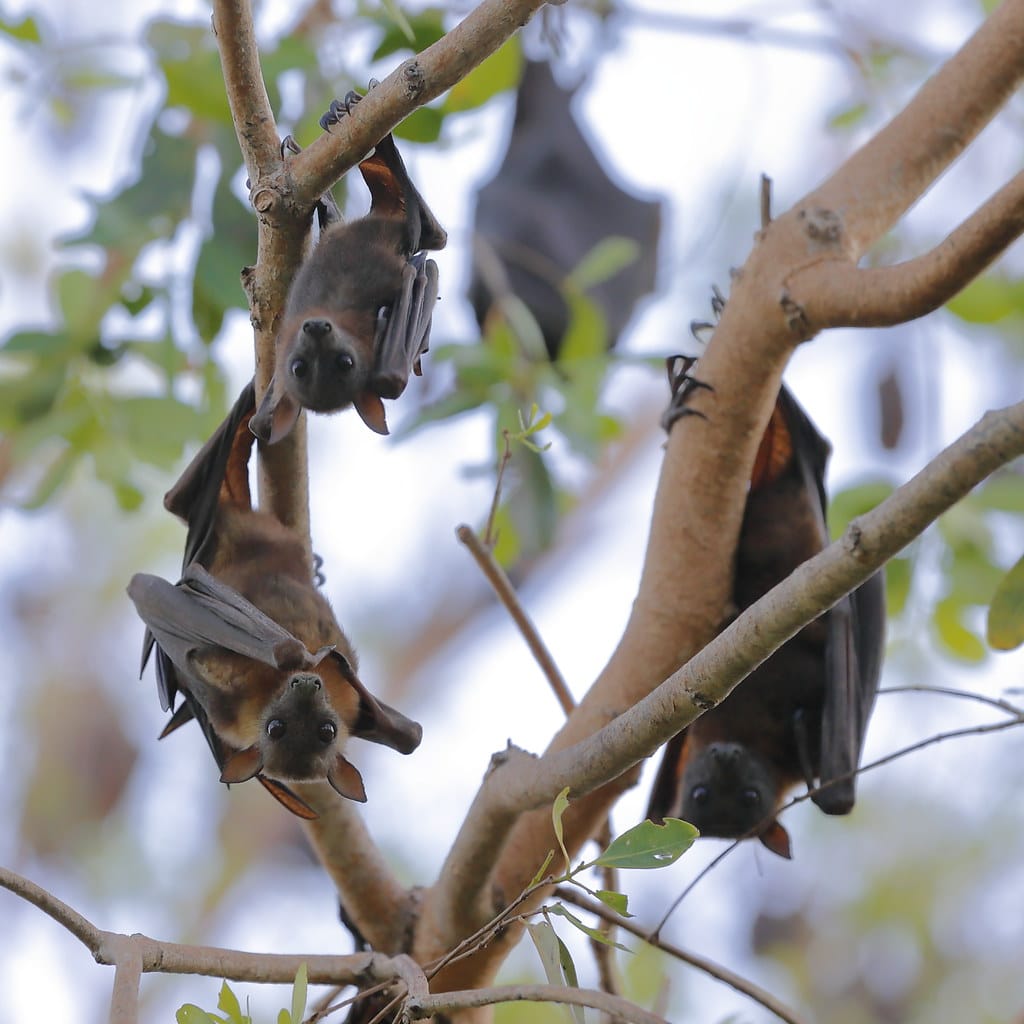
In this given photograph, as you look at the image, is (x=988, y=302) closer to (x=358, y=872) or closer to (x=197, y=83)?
(x=197, y=83)

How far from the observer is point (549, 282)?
8.40 meters

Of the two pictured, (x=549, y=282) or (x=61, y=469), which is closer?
(x=61, y=469)

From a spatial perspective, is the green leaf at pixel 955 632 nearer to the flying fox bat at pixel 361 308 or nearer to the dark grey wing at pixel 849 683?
the dark grey wing at pixel 849 683

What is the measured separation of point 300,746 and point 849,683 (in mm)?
1772

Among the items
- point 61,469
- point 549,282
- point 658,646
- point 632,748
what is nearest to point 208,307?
point 61,469

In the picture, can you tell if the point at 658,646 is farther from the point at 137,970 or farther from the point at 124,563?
the point at 124,563

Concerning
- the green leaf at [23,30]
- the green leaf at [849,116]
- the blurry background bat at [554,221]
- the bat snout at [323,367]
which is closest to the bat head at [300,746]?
the bat snout at [323,367]

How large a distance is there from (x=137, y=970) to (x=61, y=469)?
3089mm

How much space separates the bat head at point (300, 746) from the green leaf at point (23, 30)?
318cm

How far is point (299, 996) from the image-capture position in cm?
241

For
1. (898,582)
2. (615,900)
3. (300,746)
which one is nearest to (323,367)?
(300,746)

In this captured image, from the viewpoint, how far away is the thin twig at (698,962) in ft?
9.73

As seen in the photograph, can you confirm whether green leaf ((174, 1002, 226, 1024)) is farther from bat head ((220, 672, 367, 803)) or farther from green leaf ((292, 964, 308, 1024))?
bat head ((220, 672, 367, 803))

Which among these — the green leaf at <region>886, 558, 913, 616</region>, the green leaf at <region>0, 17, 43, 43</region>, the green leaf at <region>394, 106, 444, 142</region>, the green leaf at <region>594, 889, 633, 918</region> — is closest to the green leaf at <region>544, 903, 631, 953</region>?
the green leaf at <region>594, 889, 633, 918</region>
